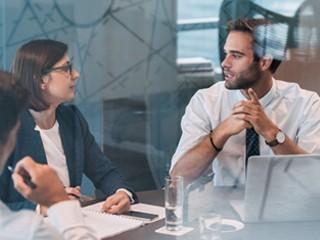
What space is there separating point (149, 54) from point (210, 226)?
2271mm

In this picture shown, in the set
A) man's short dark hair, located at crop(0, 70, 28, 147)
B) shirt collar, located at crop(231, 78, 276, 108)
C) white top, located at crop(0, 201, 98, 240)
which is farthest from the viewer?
shirt collar, located at crop(231, 78, 276, 108)

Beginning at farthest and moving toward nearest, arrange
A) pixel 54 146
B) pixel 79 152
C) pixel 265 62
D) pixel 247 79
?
pixel 265 62 < pixel 247 79 < pixel 79 152 < pixel 54 146

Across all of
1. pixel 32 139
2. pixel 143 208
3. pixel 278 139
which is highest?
pixel 32 139

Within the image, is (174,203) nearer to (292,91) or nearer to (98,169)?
(98,169)

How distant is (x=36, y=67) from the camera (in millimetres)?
1670

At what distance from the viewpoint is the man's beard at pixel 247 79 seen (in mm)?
A: 2184

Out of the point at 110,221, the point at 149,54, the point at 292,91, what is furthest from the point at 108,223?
the point at 149,54

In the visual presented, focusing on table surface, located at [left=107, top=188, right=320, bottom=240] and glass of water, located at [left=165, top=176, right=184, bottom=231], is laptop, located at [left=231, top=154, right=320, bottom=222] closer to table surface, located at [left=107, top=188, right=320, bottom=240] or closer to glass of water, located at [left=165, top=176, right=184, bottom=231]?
table surface, located at [left=107, top=188, right=320, bottom=240]

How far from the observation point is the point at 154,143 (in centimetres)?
379

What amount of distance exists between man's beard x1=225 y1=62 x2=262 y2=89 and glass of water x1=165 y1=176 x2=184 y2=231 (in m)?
0.72

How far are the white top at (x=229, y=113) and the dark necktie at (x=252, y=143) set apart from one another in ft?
0.06

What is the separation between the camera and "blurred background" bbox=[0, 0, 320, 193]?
3199 millimetres

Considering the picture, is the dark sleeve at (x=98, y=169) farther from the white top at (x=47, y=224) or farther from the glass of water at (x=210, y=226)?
the white top at (x=47, y=224)

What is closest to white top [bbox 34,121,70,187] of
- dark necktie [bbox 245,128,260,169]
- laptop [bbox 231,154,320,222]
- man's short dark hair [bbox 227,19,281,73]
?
laptop [bbox 231,154,320,222]
